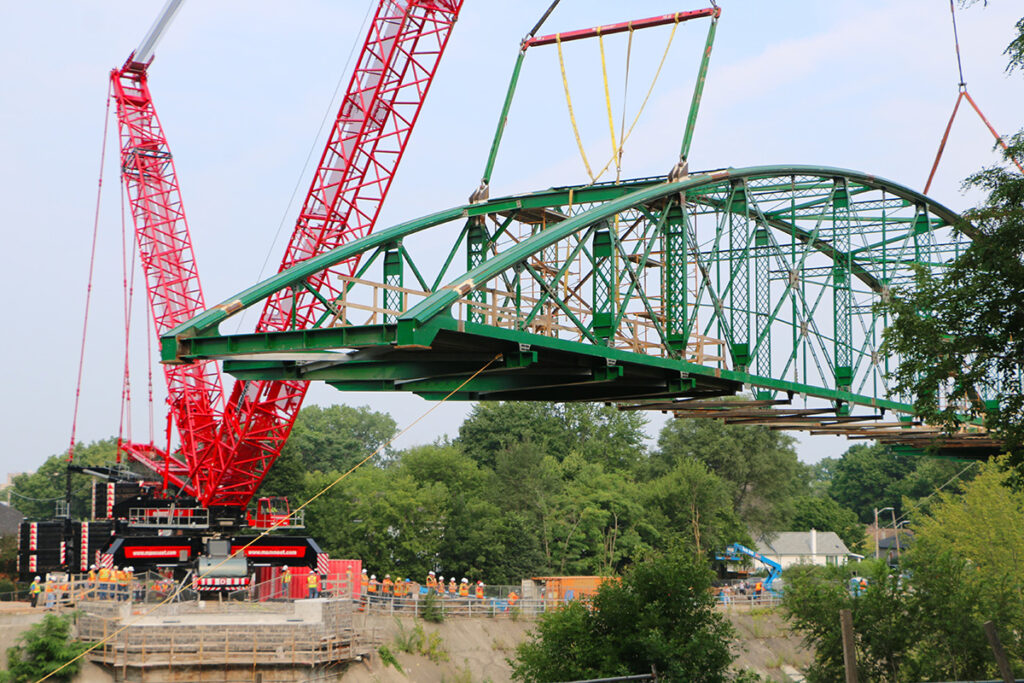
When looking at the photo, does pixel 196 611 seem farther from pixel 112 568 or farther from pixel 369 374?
pixel 369 374

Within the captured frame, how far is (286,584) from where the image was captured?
5028cm

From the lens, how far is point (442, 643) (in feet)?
153

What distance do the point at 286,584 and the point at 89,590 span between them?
942 centimetres

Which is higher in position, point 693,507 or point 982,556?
point 693,507

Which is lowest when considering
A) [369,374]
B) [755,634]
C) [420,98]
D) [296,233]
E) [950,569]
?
[755,634]

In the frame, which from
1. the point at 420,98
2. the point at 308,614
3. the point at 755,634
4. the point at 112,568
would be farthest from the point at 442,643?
the point at 420,98

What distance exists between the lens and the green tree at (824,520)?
117m

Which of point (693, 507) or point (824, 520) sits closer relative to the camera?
point (693, 507)

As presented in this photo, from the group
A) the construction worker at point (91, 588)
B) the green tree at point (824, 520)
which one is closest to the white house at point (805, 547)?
the green tree at point (824, 520)

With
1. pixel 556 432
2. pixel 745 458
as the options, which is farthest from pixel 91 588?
pixel 745 458

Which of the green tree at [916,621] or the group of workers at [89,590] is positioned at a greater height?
the group of workers at [89,590]

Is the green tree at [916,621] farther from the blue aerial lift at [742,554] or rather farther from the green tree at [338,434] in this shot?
the green tree at [338,434]

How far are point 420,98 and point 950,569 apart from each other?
1230 inches

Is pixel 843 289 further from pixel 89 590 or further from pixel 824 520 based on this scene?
pixel 824 520
